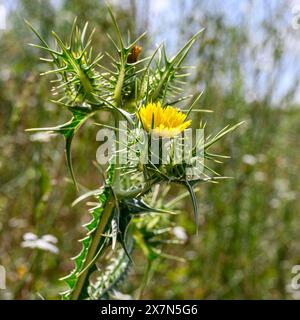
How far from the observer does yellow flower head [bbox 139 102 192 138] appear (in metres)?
1.12

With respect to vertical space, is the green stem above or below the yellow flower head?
below

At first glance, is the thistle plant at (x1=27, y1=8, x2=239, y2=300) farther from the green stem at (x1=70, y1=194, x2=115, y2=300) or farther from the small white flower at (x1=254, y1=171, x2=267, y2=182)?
the small white flower at (x1=254, y1=171, x2=267, y2=182)

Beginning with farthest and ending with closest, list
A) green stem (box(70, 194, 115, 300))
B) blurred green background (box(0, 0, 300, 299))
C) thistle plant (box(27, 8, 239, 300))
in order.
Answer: blurred green background (box(0, 0, 300, 299)) → green stem (box(70, 194, 115, 300)) → thistle plant (box(27, 8, 239, 300))

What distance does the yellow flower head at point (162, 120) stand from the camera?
1.12 m

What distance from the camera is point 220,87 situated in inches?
143

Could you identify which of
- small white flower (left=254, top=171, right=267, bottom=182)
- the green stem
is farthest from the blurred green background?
the green stem

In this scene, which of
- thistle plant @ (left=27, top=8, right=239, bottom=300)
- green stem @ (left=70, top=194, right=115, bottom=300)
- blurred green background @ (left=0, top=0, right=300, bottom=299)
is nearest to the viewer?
thistle plant @ (left=27, top=8, right=239, bottom=300)

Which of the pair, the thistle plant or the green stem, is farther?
the green stem

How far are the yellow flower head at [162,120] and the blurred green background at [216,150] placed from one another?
1798 millimetres

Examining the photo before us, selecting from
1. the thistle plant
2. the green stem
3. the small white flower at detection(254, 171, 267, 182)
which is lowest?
the small white flower at detection(254, 171, 267, 182)

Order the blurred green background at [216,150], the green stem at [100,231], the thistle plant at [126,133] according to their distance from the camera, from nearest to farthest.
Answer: the thistle plant at [126,133], the green stem at [100,231], the blurred green background at [216,150]

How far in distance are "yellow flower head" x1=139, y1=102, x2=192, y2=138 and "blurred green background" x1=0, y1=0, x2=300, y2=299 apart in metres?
1.80

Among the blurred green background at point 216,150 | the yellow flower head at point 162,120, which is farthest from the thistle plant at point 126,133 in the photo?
the blurred green background at point 216,150

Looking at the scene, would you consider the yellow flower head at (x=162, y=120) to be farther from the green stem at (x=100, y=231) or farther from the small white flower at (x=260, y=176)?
the small white flower at (x=260, y=176)
